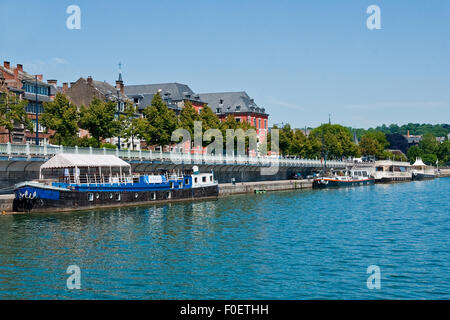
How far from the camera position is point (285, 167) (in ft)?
393

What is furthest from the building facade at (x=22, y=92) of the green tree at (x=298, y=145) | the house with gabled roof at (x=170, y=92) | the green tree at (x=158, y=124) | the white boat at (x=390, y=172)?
the white boat at (x=390, y=172)

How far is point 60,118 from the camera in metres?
78.5

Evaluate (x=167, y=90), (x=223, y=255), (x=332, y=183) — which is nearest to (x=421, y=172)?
(x=332, y=183)

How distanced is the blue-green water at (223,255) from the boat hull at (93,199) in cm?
242

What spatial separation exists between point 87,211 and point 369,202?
40172 millimetres

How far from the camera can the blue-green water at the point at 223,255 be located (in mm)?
26484

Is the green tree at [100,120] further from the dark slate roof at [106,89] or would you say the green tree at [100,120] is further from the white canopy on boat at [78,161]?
the dark slate roof at [106,89]

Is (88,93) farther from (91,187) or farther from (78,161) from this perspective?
(91,187)

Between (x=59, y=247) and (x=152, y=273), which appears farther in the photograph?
(x=59, y=247)

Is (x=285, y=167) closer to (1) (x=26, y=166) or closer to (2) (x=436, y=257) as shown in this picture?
(1) (x=26, y=166)

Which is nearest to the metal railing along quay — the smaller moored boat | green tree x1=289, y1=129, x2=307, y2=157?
the smaller moored boat

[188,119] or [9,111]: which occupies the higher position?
[188,119]

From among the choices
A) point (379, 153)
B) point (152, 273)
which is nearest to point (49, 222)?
point (152, 273)

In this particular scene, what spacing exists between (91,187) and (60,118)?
23347 mm
